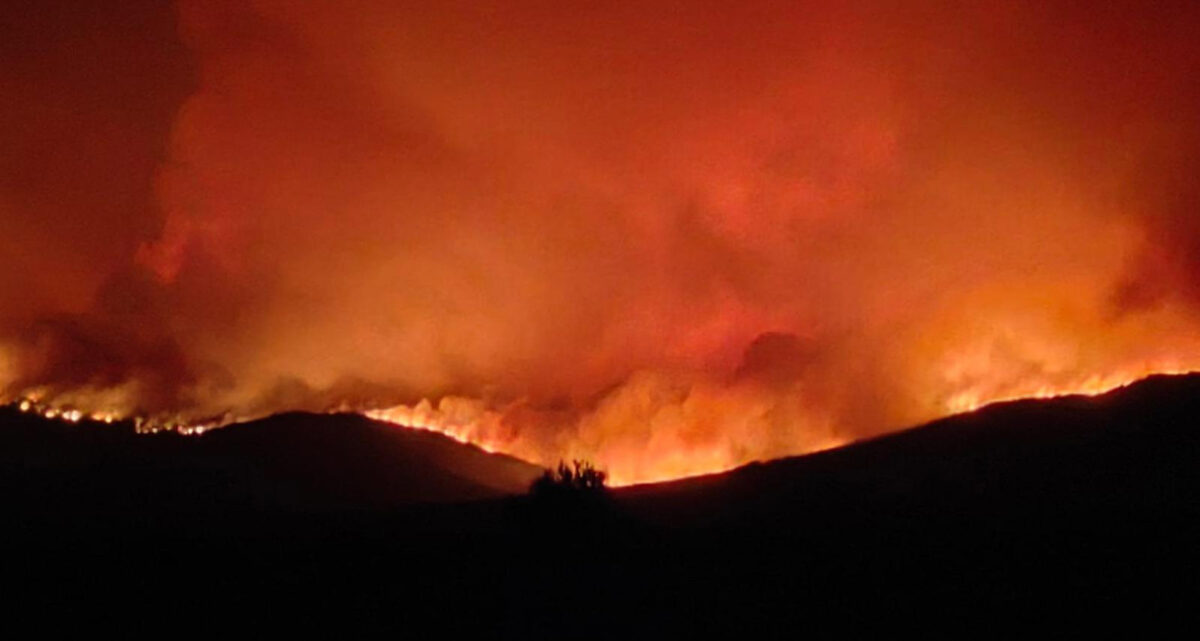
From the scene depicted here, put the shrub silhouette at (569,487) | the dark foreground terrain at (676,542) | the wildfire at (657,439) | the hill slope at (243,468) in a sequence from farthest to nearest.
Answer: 1. the wildfire at (657,439)
2. the hill slope at (243,468)
3. the shrub silhouette at (569,487)
4. the dark foreground terrain at (676,542)

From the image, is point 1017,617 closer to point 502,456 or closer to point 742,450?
point 742,450

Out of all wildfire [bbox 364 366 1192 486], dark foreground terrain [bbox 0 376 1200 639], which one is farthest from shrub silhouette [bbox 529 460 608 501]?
wildfire [bbox 364 366 1192 486]

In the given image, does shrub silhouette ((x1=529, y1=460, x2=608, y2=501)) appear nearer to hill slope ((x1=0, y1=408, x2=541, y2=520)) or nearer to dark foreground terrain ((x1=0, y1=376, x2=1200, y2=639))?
dark foreground terrain ((x1=0, y1=376, x2=1200, y2=639))

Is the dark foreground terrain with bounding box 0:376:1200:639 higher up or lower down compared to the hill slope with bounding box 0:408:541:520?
lower down

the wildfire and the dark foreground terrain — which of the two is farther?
the wildfire

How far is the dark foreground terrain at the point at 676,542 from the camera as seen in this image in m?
14.2

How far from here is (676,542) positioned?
17031mm

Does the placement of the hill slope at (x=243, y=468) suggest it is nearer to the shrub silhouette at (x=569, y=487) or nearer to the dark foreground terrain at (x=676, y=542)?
the dark foreground terrain at (x=676, y=542)

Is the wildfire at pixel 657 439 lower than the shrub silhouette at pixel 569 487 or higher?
higher

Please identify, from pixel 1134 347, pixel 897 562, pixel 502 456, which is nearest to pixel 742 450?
pixel 502 456

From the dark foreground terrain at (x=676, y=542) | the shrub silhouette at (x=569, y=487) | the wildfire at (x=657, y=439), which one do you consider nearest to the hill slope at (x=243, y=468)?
the dark foreground terrain at (x=676, y=542)

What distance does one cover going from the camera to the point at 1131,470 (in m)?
18.9

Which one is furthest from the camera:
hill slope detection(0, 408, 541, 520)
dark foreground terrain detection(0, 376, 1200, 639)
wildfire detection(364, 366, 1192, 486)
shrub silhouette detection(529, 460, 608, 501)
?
wildfire detection(364, 366, 1192, 486)

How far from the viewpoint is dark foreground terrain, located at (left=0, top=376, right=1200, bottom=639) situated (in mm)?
14227
